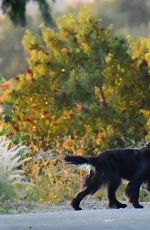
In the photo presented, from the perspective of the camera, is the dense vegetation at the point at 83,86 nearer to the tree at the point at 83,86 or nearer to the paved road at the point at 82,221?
the tree at the point at 83,86

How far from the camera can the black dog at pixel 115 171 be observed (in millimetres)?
13867

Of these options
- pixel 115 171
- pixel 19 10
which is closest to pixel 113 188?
pixel 115 171

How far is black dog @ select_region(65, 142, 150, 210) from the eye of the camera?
1387cm

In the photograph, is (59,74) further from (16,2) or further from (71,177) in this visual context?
(16,2)

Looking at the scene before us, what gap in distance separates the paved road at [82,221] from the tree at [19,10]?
9.06 feet

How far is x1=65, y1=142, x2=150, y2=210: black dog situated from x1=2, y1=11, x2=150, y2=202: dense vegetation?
46.2ft

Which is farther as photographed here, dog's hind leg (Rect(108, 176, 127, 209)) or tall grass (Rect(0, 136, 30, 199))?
tall grass (Rect(0, 136, 30, 199))

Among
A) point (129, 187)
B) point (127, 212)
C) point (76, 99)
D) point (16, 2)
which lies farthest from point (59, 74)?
point (16, 2)

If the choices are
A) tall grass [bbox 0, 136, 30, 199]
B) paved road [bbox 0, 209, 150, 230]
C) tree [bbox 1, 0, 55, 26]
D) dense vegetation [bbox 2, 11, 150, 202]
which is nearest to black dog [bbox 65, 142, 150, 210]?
paved road [bbox 0, 209, 150, 230]

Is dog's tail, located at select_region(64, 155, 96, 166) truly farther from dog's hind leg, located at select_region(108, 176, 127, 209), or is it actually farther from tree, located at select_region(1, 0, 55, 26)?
tree, located at select_region(1, 0, 55, 26)

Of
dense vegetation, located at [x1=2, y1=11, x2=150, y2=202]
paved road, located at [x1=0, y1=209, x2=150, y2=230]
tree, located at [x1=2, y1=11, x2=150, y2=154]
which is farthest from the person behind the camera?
tree, located at [x1=2, y1=11, x2=150, y2=154]

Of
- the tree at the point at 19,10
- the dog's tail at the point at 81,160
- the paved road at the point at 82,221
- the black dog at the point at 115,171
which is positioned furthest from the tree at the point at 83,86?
the tree at the point at 19,10

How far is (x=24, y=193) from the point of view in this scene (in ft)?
53.2

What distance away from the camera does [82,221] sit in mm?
10898
